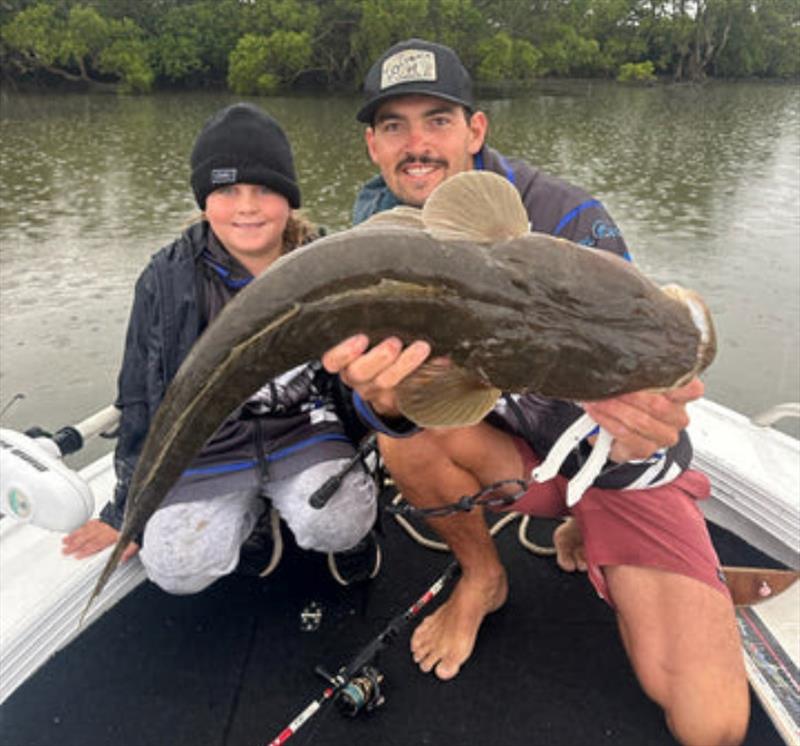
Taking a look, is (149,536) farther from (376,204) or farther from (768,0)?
(768,0)

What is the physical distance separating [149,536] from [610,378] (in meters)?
1.92

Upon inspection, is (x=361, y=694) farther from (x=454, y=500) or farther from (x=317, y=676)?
(x=454, y=500)

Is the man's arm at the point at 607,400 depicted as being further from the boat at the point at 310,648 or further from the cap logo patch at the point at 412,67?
the cap logo patch at the point at 412,67

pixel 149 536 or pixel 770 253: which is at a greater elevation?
pixel 149 536

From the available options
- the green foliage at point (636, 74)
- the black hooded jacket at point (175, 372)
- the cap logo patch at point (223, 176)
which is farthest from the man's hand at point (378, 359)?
the green foliage at point (636, 74)

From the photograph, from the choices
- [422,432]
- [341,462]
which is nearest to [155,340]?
[341,462]

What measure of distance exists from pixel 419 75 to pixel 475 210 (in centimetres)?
143

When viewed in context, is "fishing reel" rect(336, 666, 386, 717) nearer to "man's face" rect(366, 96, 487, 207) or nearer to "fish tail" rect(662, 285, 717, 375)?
"fish tail" rect(662, 285, 717, 375)

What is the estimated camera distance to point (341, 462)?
113 inches

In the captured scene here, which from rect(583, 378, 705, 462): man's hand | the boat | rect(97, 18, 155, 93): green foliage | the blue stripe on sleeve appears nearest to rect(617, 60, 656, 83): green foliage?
rect(97, 18, 155, 93): green foliage

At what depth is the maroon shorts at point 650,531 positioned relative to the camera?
245cm

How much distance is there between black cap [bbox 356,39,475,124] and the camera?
283 centimetres

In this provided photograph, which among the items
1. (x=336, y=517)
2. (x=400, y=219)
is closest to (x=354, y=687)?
(x=336, y=517)

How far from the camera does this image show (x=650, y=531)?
2.50 metres
